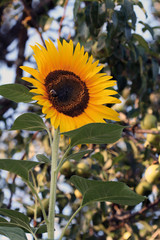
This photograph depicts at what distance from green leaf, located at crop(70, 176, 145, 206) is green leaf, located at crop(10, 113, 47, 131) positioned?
0.54ft

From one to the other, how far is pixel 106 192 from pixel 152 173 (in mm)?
1034

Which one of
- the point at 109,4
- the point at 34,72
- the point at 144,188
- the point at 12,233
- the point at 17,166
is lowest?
the point at 144,188

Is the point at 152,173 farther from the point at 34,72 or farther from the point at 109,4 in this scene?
the point at 34,72

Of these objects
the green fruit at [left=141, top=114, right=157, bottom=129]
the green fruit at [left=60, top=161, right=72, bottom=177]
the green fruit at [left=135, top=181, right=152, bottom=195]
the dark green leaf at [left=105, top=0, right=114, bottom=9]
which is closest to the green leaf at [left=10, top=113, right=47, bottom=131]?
the dark green leaf at [left=105, top=0, right=114, bottom=9]

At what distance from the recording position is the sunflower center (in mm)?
887

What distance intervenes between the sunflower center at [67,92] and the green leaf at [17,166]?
19 cm

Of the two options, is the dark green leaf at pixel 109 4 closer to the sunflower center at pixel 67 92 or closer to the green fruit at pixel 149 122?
the sunflower center at pixel 67 92

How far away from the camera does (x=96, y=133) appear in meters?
0.72

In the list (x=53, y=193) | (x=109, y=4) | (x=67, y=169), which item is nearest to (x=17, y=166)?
(x=53, y=193)

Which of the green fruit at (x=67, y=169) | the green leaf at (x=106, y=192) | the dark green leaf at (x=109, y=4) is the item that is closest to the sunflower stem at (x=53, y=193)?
the green leaf at (x=106, y=192)

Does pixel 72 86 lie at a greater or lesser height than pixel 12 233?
greater

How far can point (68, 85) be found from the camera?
935 millimetres

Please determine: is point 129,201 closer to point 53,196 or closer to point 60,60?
point 53,196

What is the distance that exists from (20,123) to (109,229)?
5.14 feet
